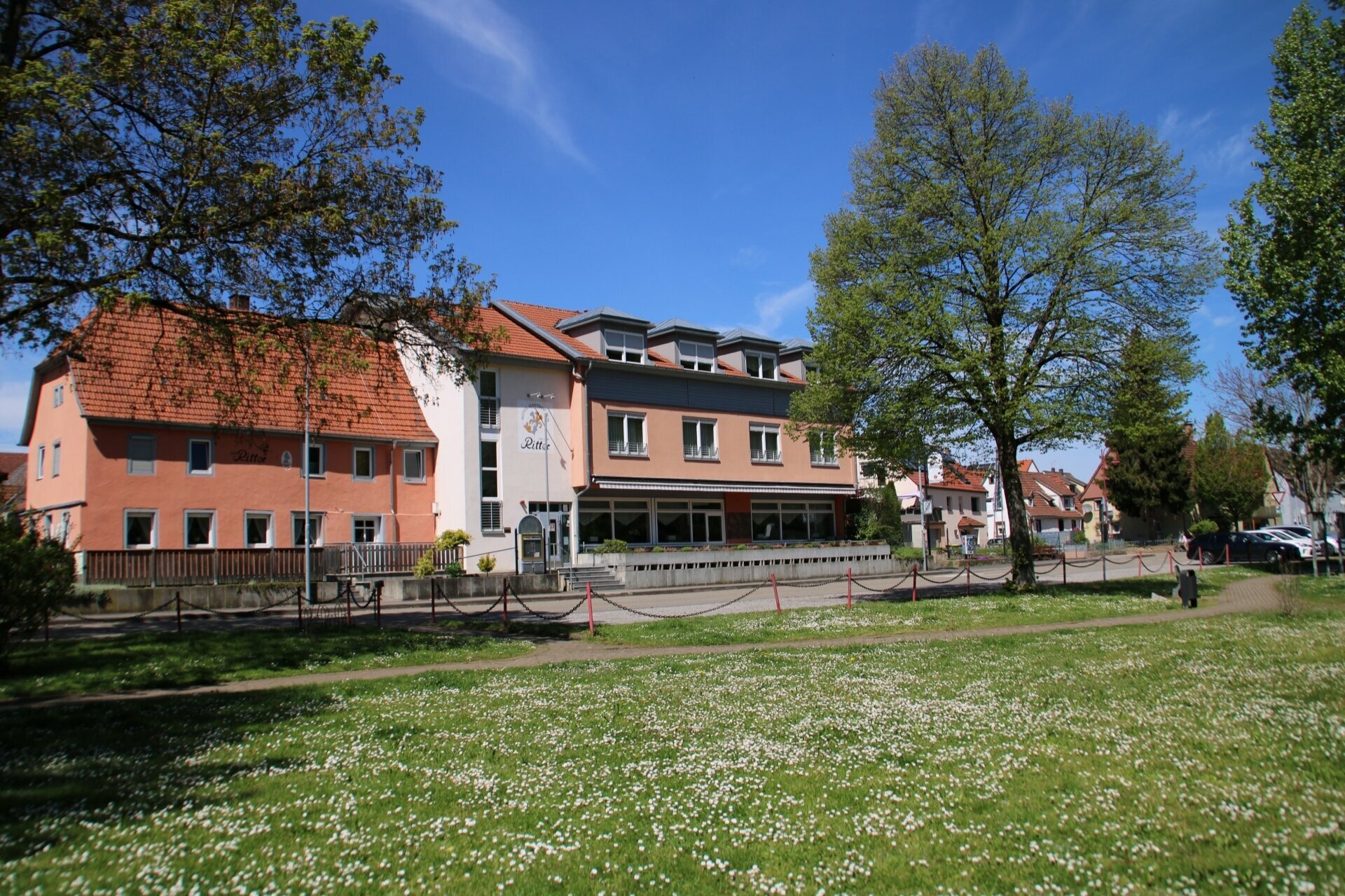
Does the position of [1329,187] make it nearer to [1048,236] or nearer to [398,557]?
[1048,236]

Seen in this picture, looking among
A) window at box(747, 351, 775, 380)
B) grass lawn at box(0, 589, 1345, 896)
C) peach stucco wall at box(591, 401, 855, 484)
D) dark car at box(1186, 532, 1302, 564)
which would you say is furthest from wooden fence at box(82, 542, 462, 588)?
dark car at box(1186, 532, 1302, 564)

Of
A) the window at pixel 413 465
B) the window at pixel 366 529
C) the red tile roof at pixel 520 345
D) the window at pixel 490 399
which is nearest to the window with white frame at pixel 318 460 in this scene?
the window at pixel 366 529

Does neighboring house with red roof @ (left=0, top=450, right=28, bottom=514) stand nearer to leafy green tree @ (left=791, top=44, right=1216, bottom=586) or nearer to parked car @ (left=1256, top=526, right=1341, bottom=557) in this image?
leafy green tree @ (left=791, top=44, right=1216, bottom=586)

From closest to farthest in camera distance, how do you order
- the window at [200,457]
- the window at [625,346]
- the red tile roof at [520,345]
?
the window at [200,457] < the red tile roof at [520,345] < the window at [625,346]

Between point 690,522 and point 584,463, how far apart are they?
25.1ft

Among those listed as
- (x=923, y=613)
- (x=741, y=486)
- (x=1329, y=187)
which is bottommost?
(x=923, y=613)

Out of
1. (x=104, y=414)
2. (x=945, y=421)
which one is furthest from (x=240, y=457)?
(x=945, y=421)

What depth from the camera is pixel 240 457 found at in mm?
36625

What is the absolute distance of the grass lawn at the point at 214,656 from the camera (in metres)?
14.4

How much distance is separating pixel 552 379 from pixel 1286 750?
3660 cm

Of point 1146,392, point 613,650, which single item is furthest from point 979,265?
point 613,650

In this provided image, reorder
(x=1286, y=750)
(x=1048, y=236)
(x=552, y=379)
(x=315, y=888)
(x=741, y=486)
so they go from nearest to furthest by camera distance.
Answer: (x=315, y=888) < (x=1286, y=750) < (x=1048, y=236) < (x=552, y=379) < (x=741, y=486)

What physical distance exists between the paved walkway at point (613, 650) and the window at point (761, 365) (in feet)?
91.5

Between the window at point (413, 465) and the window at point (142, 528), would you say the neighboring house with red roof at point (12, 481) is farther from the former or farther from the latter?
the window at point (413, 465)
